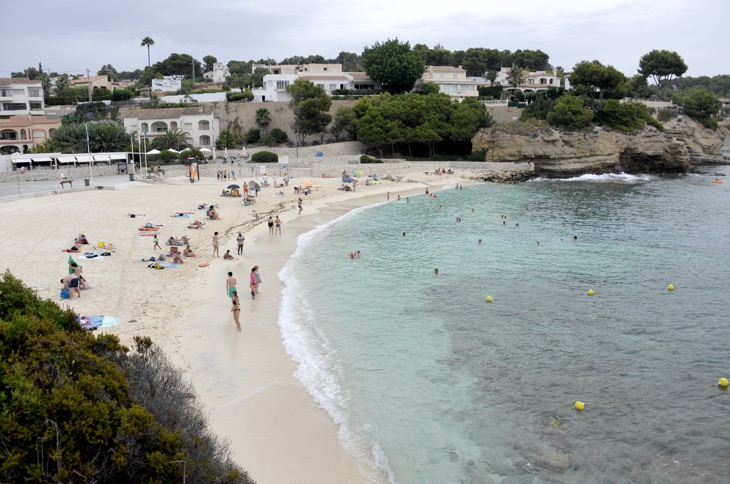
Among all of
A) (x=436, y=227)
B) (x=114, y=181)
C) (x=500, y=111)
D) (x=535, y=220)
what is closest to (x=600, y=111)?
(x=500, y=111)

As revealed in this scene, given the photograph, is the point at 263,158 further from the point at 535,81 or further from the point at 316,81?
the point at 535,81

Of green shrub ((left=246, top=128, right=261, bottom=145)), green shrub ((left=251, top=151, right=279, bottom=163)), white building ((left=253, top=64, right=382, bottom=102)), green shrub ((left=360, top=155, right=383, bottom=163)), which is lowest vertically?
green shrub ((left=360, top=155, right=383, bottom=163))

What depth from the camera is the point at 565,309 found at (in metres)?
19.7

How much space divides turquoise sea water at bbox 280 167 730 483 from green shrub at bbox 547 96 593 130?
3014 centimetres

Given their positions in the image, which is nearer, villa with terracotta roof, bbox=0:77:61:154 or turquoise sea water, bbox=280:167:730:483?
turquoise sea water, bbox=280:167:730:483

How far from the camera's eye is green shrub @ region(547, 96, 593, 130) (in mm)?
60531

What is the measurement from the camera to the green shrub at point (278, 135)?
2562 inches

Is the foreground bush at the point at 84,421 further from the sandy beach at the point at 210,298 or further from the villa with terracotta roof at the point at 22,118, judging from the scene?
the villa with terracotta roof at the point at 22,118

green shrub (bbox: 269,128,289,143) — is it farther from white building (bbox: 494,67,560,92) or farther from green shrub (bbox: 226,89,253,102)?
white building (bbox: 494,67,560,92)

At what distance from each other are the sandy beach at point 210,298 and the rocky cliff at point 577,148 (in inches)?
1094

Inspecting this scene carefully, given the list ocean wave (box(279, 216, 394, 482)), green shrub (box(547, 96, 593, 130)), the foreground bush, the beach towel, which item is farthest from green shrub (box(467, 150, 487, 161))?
the foreground bush

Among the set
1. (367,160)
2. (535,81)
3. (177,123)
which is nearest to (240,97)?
(177,123)

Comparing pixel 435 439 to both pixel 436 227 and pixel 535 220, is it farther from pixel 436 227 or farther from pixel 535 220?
pixel 535 220

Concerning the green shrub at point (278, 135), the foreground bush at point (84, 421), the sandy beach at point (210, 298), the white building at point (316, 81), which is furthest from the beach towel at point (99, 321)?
the white building at point (316, 81)
